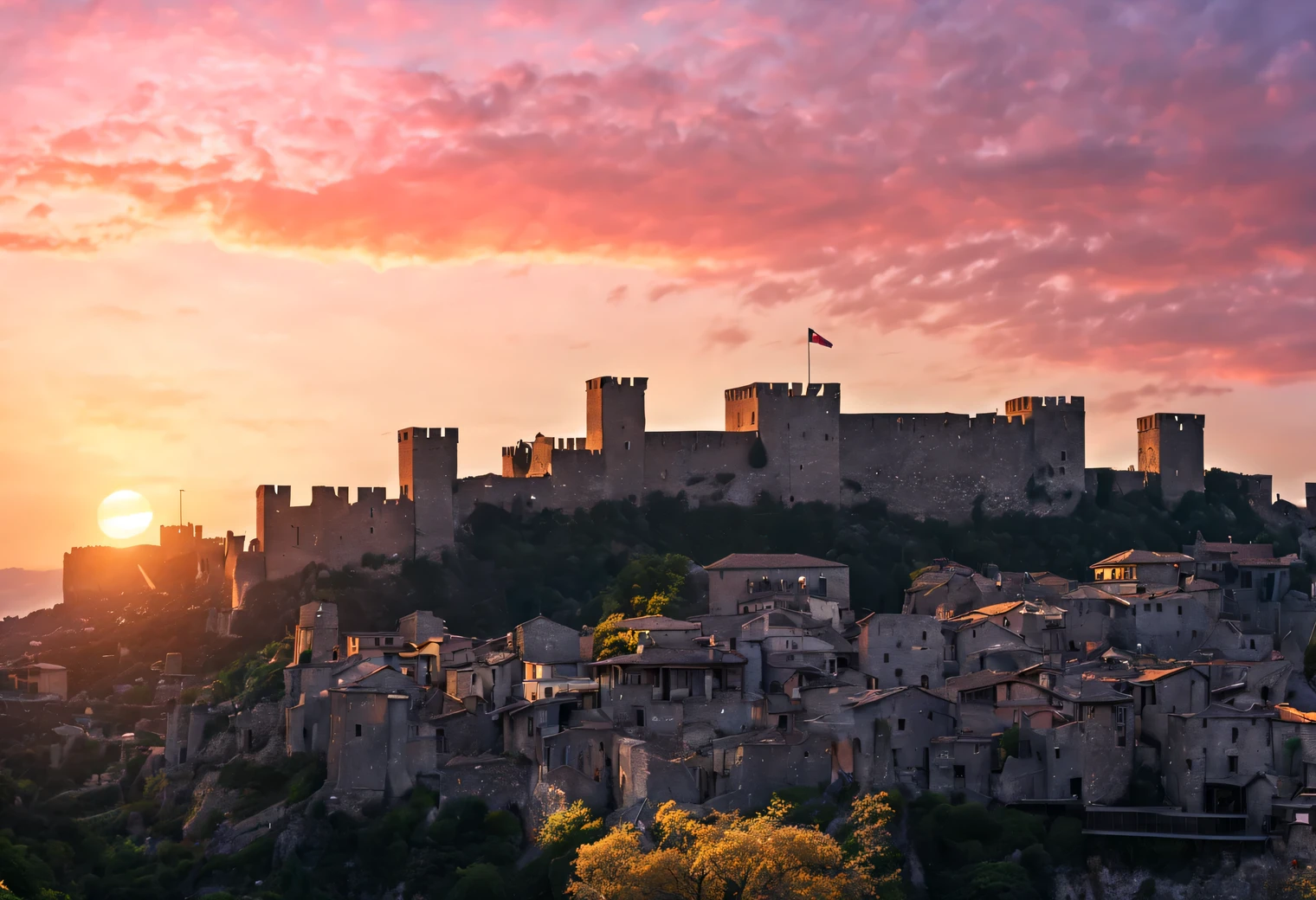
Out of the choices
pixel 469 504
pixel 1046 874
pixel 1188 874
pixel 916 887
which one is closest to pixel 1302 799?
pixel 1188 874

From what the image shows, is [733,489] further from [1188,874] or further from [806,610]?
[1188,874]

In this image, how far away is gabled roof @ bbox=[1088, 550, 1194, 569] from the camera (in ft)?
223

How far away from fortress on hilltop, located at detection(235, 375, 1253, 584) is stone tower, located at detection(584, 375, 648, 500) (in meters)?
0.04

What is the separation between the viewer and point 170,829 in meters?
57.6

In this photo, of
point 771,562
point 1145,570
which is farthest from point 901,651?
point 1145,570

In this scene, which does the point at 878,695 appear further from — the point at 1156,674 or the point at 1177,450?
the point at 1177,450

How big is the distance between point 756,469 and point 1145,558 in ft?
54.3

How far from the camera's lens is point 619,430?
7812 cm

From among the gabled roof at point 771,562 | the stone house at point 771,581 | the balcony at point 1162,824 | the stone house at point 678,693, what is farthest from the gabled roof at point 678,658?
the balcony at point 1162,824

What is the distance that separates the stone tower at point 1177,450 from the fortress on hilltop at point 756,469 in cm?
5

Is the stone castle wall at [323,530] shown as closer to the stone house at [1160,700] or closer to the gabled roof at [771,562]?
the gabled roof at [771,562]

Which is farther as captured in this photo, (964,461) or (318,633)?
(964,461)

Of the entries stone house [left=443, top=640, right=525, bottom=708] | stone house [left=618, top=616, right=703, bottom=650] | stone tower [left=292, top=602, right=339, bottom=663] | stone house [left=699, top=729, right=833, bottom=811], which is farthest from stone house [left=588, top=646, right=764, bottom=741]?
stone tower [left=292, top=602, right=339, bottom=663]

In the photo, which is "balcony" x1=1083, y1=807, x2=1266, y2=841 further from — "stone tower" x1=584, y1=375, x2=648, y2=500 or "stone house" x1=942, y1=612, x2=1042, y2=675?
"stone tower" x1=584, y1=375, x2=648, y2=500
